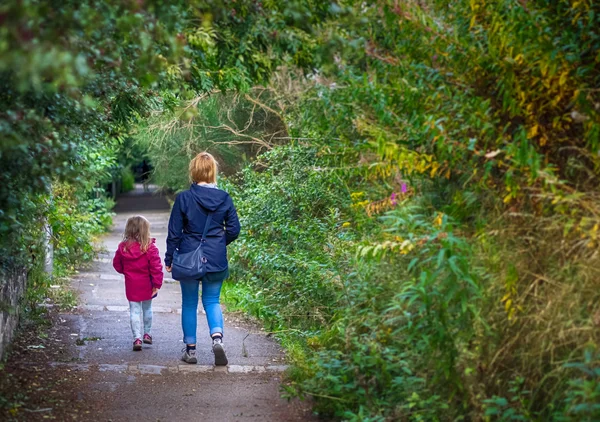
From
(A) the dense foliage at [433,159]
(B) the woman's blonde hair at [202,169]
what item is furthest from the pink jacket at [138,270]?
(A) the dense foliage at [433,159]

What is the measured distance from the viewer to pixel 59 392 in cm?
641

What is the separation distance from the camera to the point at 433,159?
5.05 metres

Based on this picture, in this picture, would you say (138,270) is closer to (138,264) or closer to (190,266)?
(138,264)

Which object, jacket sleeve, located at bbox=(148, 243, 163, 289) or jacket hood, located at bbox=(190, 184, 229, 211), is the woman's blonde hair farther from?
jacket sleeve, located at bbox=(148, 243, 163, 289)

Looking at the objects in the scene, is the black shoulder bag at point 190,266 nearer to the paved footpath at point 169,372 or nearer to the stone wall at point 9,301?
the paved footpath at point 169,372

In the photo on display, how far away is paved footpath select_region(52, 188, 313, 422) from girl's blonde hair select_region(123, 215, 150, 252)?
3.35 ft

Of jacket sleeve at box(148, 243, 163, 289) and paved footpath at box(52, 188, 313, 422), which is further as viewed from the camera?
jacket sleeve at box(148, 243, 163, 289)

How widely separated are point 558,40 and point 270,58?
233cm

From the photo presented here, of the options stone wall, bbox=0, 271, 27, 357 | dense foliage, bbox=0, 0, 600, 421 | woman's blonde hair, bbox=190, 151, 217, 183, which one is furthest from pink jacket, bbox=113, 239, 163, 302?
dense foliage, bbox=0, 0, 600, 421

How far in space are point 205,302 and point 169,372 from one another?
75 centimetres

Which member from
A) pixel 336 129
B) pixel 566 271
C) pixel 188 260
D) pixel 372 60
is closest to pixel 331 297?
pixel 188 260

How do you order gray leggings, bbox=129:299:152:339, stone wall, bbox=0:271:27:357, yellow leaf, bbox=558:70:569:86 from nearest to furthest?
yellow leaf, bbox=558:70:569:86, stone wall, bbox=0:271:27:357, gray leggings, bbox=129:299:152:339

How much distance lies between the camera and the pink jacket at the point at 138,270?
8516 millimetres

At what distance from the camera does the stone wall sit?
689 centimetres
